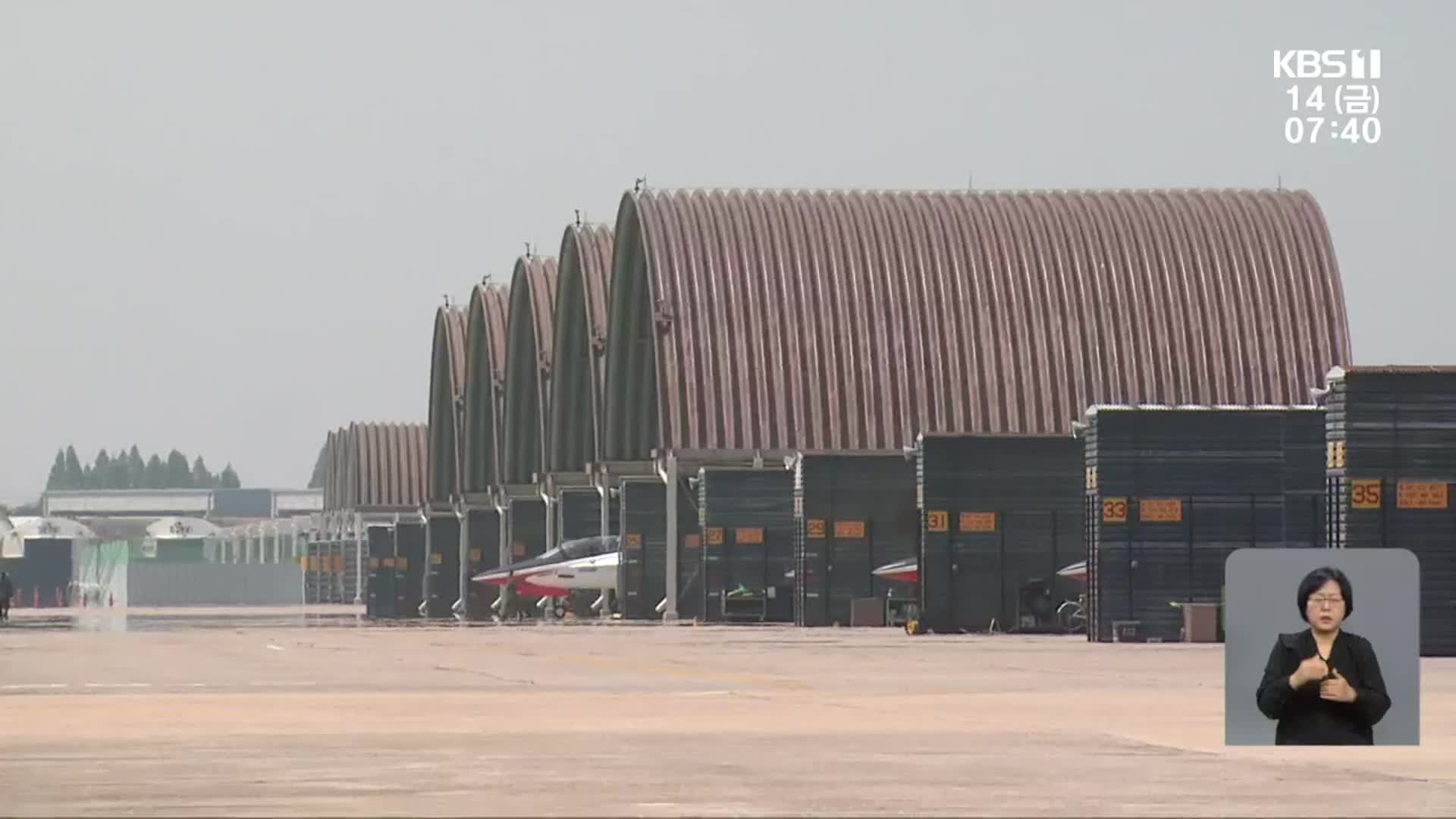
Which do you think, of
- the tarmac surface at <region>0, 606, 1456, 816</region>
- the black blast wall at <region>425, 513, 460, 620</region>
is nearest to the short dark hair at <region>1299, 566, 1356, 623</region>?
the tarmac surface at <region>0, 606, 1456, 816</region>

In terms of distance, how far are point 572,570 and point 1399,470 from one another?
5028 cm

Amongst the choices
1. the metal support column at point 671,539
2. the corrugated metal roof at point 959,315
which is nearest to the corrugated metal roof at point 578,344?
the corrugated metal roof at point 959,315

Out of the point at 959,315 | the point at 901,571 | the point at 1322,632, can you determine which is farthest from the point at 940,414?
the point at 1322,632

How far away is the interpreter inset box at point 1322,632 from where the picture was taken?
766 inches

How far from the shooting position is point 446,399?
5748 inches

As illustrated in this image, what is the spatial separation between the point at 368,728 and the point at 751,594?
174 feet

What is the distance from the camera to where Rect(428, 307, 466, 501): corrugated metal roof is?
14200 centimetres

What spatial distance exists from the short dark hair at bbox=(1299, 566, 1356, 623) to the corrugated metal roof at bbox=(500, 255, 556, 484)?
9662 cm

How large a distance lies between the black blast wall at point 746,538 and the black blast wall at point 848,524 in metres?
6.87

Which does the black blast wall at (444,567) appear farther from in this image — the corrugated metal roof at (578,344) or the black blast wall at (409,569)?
the corrugated metal roof at (578,344)

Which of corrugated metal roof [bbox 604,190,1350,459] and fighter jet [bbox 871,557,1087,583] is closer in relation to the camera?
fighter jet [bbox 871,557,1087,583]

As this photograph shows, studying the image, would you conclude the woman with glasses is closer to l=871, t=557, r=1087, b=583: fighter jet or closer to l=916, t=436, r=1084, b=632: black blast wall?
l=916, t=436, r=1084, b=632: black blast wall

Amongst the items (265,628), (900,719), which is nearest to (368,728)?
(900,719)

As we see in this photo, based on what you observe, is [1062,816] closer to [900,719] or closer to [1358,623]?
[1358,623]
